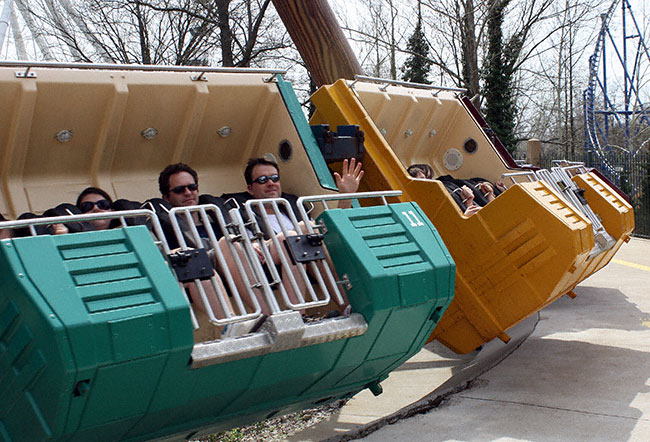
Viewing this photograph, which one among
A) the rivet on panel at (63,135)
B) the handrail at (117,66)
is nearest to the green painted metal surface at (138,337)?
the handrail at (117,66)

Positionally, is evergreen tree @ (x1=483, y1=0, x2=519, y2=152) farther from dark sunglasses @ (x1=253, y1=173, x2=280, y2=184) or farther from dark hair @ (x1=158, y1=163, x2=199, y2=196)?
dark hair @ (x1=158, y1=163, x2=199, y2=196)

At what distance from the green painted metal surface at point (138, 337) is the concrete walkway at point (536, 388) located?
816 mm

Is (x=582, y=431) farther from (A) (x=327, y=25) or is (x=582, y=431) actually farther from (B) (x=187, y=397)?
(A) (x=327, y=25)

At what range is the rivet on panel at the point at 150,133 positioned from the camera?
4.90 meters

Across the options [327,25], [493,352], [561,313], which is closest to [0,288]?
[493,352]

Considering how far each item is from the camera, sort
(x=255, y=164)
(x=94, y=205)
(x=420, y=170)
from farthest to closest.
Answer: (x=420, y=170) < (x=255, y=164) < (x=94, y=205)

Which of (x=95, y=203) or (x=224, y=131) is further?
(x=224, y=131)

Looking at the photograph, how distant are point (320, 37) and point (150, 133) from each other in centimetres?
440

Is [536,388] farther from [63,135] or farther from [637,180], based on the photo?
[637,180]

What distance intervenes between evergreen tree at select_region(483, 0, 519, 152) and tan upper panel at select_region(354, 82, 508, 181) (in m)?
13.9

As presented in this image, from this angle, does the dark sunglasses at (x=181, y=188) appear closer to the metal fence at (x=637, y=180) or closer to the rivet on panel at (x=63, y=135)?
the rivet on panel at (x=63, y=135)

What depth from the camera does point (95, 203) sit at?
13.7 ft

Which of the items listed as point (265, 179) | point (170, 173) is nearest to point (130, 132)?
point (170, 173)

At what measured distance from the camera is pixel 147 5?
15562mm
